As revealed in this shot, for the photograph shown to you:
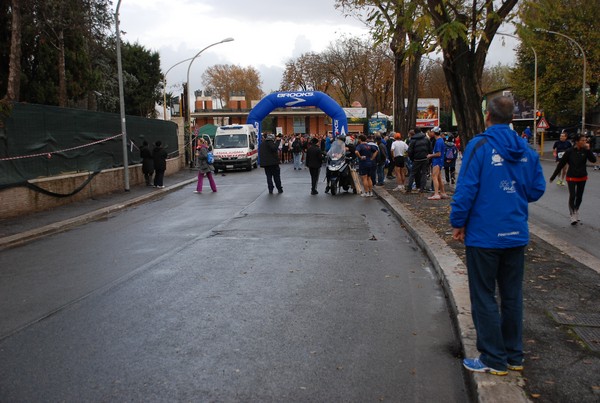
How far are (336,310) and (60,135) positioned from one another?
1266 cm

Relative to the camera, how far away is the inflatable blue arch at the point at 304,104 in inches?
1356

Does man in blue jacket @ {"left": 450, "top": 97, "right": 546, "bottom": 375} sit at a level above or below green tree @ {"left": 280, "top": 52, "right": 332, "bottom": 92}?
below

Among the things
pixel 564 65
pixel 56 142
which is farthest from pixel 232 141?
pixel 564 65

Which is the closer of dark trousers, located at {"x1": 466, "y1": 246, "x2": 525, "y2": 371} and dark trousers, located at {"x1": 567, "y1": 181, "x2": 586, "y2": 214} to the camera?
dark trousers, located at {"x1": 466, "y1": 246, "x2": 525, "y2": 371}

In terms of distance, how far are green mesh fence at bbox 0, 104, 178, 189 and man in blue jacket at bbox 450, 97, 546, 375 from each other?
1186 cm

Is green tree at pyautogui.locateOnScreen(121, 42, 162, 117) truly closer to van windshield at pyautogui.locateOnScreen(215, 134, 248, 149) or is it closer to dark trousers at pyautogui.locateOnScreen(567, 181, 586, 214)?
van windshield at pyautogui.locateOnScreen(215, 134, 248, 149)

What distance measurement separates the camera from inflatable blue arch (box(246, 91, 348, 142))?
3444 cm

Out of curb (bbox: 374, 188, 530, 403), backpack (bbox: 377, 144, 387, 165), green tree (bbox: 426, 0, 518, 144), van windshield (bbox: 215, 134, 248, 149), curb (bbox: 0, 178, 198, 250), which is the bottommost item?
curb (bbox: 0, 178, 198, 250)

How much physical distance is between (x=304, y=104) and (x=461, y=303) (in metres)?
30.8

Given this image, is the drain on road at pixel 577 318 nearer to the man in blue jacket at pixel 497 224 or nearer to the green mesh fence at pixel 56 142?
the man in blue jacket at pixel 497 224

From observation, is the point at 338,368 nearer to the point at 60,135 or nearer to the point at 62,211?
the point at 62,211

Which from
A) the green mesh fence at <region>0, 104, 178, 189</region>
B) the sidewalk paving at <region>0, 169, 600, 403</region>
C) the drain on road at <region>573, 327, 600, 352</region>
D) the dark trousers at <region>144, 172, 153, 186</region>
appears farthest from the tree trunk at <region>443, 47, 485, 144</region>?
the dark trousers at <region>144, 172, 153, 186</region>

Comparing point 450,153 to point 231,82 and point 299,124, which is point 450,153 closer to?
point 299,124

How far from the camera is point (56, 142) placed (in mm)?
15789
